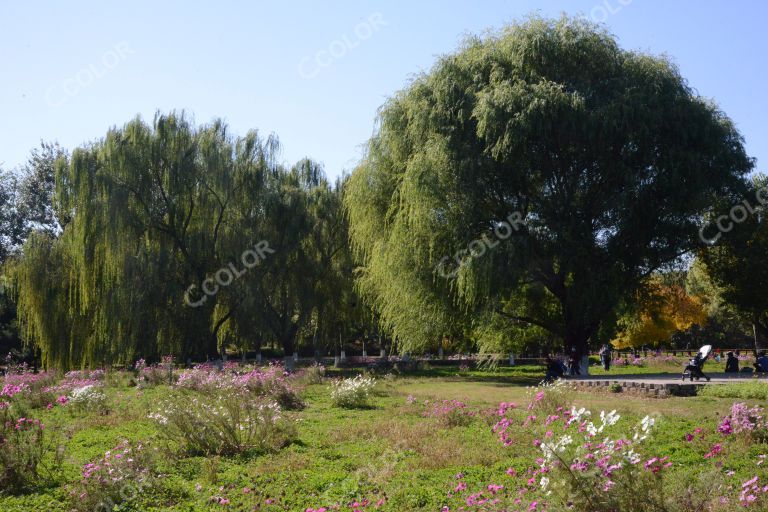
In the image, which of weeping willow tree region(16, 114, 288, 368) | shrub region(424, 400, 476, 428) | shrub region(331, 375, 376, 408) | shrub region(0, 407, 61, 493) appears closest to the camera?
shrub region(0, 407, 61, 493)

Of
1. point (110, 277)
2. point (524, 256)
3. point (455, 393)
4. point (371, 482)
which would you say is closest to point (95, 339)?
point (110, 277)

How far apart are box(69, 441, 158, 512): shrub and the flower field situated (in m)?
0.02

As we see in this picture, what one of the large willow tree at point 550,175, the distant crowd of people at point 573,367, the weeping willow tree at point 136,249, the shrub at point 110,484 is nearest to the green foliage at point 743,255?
the large willow tree at point 550,175

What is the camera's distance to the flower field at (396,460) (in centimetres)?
498

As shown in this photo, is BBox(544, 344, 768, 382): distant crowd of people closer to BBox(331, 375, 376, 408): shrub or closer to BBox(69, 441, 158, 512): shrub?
BBox(331, 375, 376, 408): shrub

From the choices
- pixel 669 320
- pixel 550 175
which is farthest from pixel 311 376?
pixel 669 320

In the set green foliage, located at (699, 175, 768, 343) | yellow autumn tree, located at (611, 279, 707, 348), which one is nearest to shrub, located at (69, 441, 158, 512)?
green foliage, located at (699, 175, 768, 343)

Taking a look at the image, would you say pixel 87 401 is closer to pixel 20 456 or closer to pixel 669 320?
pixel 20 456

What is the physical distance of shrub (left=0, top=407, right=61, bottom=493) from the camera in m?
7.88

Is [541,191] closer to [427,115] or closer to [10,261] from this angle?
[427,115]

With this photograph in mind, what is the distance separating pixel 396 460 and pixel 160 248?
2007 cm

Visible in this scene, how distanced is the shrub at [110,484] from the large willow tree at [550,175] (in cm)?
1449

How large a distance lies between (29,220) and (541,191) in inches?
1785

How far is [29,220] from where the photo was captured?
52.7 meters
